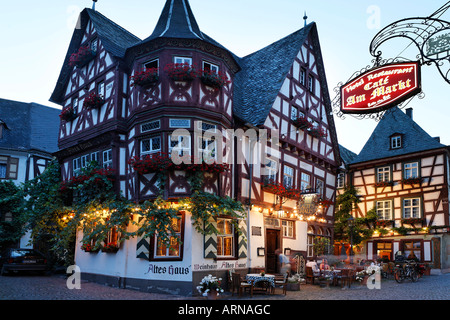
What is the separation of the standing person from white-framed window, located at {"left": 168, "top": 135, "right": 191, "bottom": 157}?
21.0 ft

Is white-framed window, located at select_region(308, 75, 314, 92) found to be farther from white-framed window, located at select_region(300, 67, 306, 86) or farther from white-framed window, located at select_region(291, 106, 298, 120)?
white-framed window, located at select_region(291, 106, 298, 120)

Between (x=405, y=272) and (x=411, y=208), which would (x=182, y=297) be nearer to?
(x=405, y=272)

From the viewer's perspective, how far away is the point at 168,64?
50.5 feet

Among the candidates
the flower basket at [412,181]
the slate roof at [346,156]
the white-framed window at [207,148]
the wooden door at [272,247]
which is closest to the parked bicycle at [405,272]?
the wooden door at [272,247]

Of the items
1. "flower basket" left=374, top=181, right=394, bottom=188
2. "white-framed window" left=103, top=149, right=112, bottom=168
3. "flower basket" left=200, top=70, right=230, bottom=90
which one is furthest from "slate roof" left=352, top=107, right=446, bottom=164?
"white-framed window" left=103, top=149, right=112, bottom=168

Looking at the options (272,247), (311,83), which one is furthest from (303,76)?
(272,247)

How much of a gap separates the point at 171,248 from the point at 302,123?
358 inches

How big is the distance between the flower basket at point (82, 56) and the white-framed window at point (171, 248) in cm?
881

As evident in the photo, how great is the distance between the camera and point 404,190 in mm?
27219

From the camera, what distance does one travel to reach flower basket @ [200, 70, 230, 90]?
15517 mm

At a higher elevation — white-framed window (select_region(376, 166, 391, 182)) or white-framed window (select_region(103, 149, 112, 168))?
white-framed window (select_region(376, 166, 391, 182))

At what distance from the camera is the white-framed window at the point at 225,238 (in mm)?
15766

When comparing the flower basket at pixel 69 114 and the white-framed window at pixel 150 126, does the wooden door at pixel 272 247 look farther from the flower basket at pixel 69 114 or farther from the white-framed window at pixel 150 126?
the flower basket at pixel 69 114
